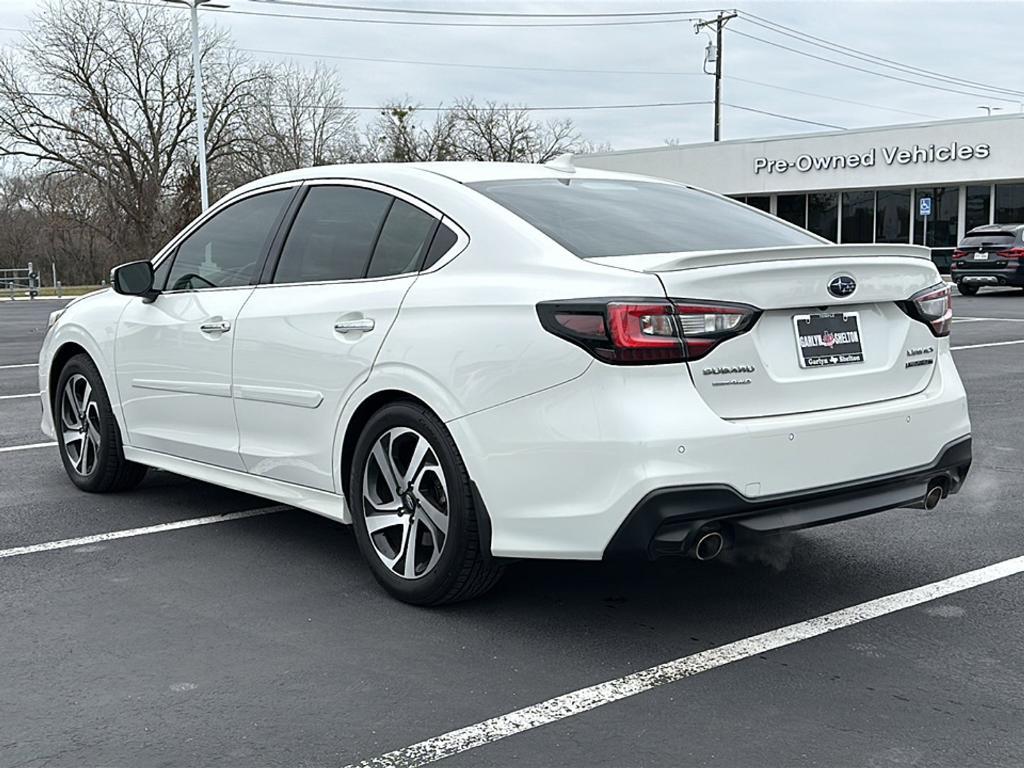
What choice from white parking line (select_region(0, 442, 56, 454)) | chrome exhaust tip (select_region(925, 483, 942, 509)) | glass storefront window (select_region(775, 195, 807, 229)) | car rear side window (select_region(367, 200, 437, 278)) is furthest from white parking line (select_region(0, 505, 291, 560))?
glass storefront window (select_region(775, 195, 807, 229))

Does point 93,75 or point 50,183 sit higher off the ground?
point 93,75

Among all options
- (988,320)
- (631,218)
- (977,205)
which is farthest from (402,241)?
(977,205)

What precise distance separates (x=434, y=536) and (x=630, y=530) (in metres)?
0.87

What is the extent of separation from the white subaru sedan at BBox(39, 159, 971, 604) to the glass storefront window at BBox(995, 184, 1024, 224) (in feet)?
114

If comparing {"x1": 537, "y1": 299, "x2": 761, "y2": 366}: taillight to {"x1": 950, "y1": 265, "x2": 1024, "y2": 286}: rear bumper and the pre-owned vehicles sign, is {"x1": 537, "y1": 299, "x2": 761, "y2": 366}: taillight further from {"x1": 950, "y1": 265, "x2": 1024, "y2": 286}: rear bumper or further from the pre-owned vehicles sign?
the pre-owned vehicles sign

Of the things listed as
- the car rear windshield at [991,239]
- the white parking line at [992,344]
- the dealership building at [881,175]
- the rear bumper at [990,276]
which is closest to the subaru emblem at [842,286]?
the white parking line at [992,344]

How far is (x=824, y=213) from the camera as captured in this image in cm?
4150

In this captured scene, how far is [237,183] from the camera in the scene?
50594 mm

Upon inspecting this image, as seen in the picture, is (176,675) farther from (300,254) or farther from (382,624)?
(300,254)

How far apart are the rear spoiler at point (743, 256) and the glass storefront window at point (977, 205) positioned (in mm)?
35565

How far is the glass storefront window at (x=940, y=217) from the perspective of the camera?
123 ft

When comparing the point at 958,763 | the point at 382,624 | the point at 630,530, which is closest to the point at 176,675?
the point at 382,624

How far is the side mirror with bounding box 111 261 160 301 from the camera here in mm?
5586

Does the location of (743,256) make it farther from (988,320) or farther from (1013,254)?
(1013,254)
